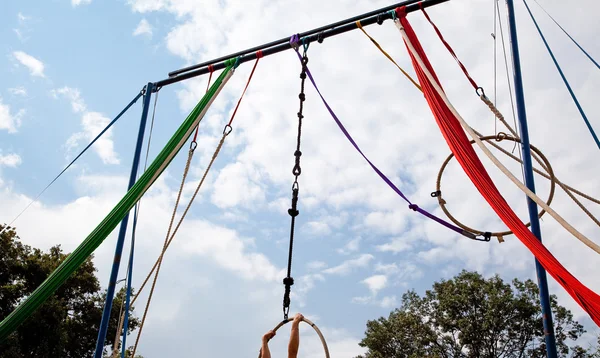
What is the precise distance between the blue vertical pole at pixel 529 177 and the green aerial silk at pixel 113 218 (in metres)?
3.00

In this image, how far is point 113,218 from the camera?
170 inches

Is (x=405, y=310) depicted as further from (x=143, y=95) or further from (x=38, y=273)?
(x=143, y=95)

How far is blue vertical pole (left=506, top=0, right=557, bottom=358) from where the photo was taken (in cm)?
337

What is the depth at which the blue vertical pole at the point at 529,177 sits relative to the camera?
3.37 m

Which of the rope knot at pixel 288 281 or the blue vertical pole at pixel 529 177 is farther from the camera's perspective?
the rope knot at pixel 288 281

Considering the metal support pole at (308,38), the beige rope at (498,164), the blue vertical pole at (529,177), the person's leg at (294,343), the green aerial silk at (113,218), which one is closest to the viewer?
the beige rope at (498,164)

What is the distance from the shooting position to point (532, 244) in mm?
3193

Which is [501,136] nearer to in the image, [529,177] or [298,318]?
[529,177]

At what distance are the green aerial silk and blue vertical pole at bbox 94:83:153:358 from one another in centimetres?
98

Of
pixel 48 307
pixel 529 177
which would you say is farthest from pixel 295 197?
pixel 48 307

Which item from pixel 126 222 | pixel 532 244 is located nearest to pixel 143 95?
pixel 126 222

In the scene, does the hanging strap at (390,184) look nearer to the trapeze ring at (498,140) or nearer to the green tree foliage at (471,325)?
the trapeze ring at (498,140)

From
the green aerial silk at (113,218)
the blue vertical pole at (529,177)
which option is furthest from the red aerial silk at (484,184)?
the green aerial silk at (113,218)

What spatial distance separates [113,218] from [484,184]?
124 inches
